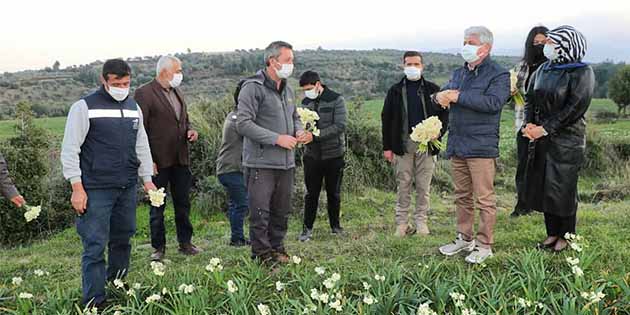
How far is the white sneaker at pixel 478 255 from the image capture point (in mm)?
4836

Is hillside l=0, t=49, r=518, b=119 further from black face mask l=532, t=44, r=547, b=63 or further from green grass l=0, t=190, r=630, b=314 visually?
black face mask l=532, t=44, r=547, b=63

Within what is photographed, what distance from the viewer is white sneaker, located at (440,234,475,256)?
5297 millimetres

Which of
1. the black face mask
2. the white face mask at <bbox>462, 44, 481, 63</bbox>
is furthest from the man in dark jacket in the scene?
the black face mask

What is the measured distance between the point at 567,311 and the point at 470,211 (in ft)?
6.44

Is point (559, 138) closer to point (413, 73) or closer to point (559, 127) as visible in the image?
point (559, 127)

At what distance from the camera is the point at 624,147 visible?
15.1 metres

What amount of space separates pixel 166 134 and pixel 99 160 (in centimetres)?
152

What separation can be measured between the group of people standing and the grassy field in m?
0.30

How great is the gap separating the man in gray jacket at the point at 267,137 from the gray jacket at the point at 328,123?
1.14m

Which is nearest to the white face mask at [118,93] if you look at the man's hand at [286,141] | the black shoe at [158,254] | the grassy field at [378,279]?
the man's hand at [286,141]

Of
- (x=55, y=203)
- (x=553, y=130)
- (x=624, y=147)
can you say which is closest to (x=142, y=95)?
(x=553, y=130)

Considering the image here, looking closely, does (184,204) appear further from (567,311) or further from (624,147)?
(624,147)

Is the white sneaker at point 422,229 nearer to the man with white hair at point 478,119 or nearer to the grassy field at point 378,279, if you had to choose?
the grassy field at point 378,279

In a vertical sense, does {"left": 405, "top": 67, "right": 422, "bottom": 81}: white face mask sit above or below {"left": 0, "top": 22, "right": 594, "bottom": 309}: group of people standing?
above
